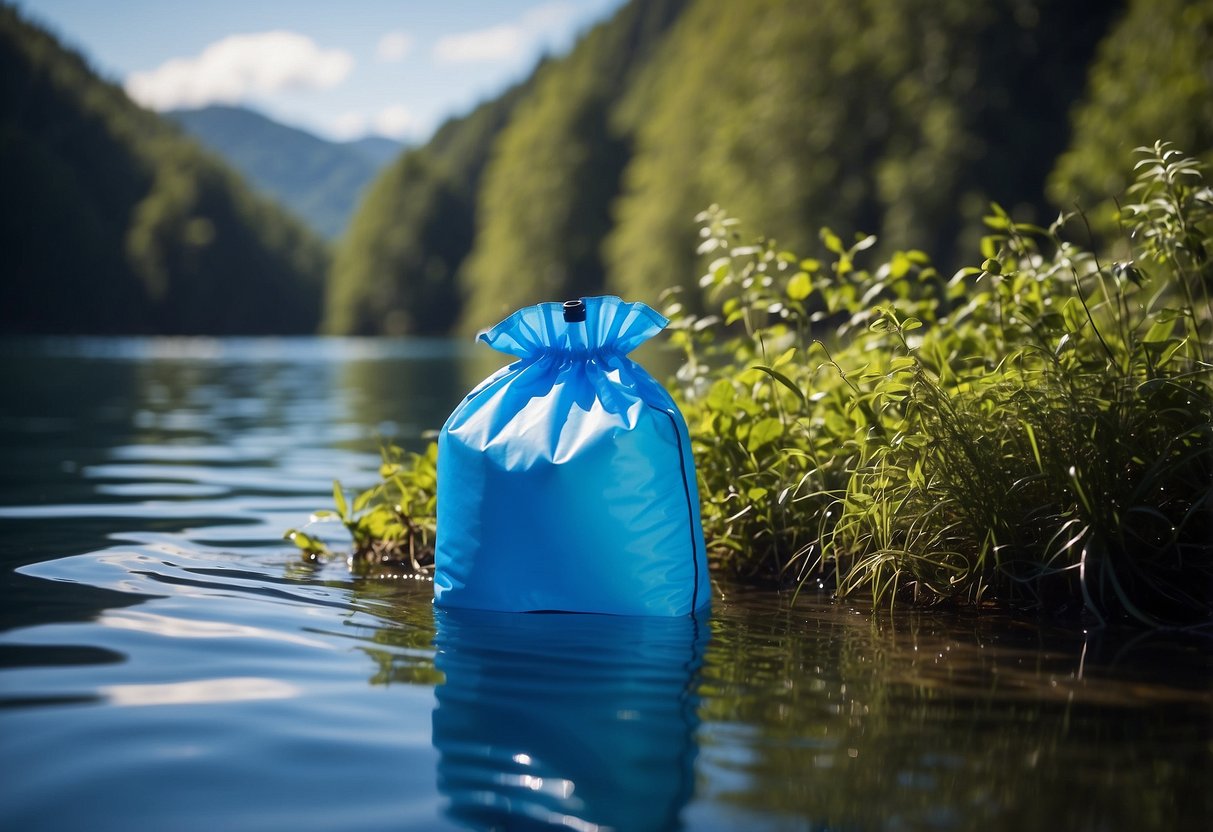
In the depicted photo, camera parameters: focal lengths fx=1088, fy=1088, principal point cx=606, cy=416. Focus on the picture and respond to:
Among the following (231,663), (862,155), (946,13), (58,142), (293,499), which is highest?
(58,142)

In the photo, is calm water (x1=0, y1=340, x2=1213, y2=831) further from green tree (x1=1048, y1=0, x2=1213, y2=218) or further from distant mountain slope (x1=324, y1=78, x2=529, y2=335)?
distant mountain slope (x1=324, y1=78, x2=529, y2=335)

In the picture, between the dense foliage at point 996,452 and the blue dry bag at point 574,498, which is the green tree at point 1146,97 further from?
the blue dry bag at point 574,498

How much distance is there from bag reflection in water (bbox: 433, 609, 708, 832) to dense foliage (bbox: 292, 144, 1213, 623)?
2.58 feet

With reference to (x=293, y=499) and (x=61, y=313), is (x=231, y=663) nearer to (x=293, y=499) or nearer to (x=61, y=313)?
(x=293, y=499)

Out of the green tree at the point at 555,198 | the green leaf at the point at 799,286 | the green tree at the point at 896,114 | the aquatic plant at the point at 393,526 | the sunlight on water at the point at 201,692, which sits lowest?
the sunlight on water at the point at 201,692

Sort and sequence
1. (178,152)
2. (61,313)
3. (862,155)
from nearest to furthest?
(862,155)
(61,313)
(178,152)

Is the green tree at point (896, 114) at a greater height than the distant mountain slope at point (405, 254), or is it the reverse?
the distant mountain slope at point (405, 254)

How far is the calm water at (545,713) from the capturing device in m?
1.58

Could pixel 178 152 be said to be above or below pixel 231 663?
above

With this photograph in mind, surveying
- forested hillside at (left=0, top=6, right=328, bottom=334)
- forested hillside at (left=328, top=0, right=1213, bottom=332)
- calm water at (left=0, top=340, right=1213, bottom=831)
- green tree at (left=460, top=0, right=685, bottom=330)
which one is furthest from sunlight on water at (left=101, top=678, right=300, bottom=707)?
forested hillside at (left=0, top=6, right=328, bottom=334)

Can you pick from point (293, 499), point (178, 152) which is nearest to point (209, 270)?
point (178, 152)

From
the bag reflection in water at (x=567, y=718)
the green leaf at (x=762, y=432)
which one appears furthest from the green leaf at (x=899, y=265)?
the bag reflection in water at (x=567, y=718)

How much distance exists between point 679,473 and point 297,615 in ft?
3.43

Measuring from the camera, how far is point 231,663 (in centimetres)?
229
